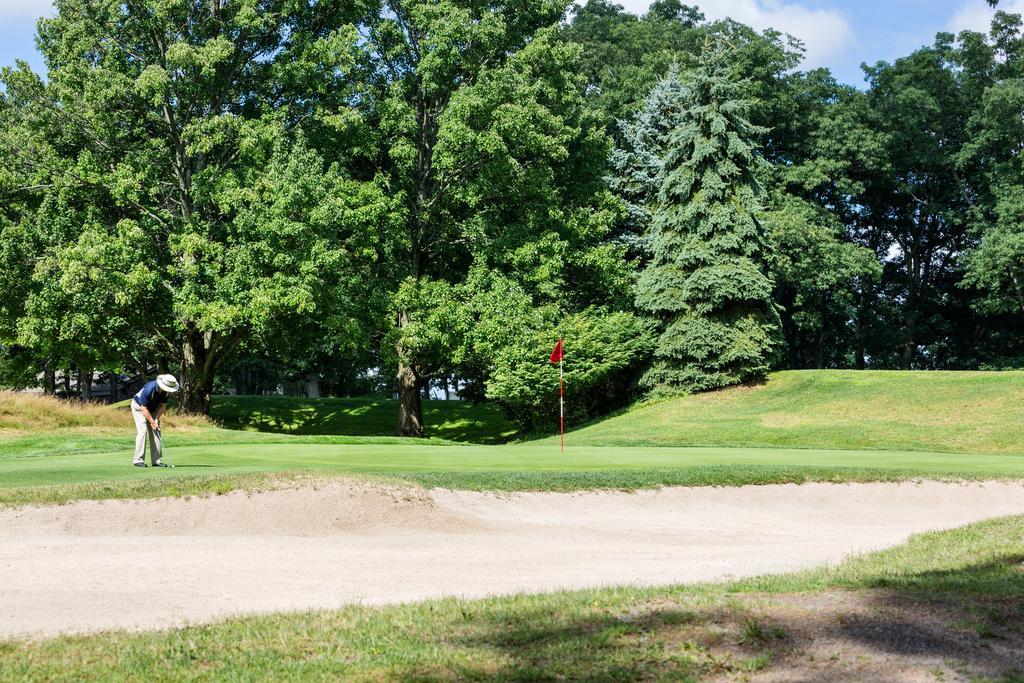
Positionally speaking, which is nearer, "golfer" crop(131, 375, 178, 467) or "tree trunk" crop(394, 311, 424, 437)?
"golfer" crop(131, 375, 178, 467)

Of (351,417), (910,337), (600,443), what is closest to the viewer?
(600,443)

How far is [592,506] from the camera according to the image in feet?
45.6

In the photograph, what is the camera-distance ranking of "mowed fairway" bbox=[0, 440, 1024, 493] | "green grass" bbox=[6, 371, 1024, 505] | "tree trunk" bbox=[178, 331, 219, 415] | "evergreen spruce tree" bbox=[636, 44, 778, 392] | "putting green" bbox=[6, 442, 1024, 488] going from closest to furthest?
"mowed fairway" bbox=[0, 440, 1024, 493] → "green grass" bbox=[6, 371, 1024, 505] → "putting green" bbox=[6, 442, 1024, 488] → "tree trunk" bbox=[178, 331, 219, 415] → "evergreen spruce tree" bbox=[636, 44, 778, 392]

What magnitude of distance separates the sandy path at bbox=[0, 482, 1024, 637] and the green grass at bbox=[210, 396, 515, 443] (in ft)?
86.0

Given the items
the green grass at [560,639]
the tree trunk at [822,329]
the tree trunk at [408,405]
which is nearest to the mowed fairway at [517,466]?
the green grass at [560,639]

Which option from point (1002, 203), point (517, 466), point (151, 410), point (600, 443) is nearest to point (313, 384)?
point (600, 443)

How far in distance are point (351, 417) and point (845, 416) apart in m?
23.6

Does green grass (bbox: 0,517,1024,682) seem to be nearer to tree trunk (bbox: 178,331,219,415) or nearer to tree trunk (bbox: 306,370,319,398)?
tree trunk (bbox: 178,331,219,415)

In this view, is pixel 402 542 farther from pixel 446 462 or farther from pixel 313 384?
pixel 313 384

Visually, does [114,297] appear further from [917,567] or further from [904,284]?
[904,284]

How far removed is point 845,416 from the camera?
107 ft

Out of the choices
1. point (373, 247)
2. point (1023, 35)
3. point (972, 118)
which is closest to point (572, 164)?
point (373, 247)

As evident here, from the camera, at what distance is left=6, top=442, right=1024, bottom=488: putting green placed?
14.9m

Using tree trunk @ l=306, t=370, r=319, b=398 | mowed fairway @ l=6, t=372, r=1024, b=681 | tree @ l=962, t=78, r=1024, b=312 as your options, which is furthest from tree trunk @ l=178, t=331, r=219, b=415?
tree @ l=962, t=78, r=1024, b=312
